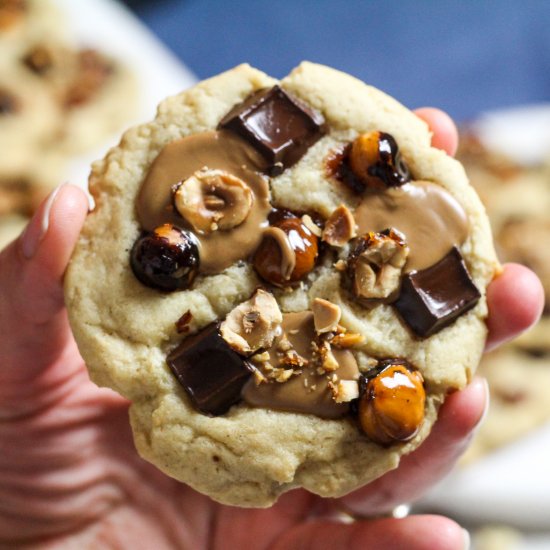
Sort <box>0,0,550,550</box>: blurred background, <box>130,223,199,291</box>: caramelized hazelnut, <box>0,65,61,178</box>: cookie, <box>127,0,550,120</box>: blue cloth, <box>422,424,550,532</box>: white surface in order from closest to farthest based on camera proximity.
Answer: <box>130,223,199,291</box>: caramelized hazelnut, <box>422,424,550,532</box>: white surface, <box>0,0,550,550</box>: blurred background, <box>0,65,61,178</box>: cookie, <box>127,0,550,120</box>: blue cloth

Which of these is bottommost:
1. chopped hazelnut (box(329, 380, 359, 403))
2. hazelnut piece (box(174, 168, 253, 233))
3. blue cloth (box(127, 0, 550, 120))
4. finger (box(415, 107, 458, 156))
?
chopped hazelnut (box(329, 380, 359, 403))

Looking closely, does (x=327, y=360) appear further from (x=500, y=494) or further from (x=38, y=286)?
(x=500, y=494)

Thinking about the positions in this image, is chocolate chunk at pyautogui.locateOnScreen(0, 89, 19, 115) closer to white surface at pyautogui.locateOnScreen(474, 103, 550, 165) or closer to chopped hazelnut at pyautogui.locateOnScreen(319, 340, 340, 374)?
white surface at pyautogui.locateOnScreen(474, 103, 550, 165)

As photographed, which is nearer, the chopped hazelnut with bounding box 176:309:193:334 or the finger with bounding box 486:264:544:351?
the chopped hazelnut with bounding box 176:309:193:334

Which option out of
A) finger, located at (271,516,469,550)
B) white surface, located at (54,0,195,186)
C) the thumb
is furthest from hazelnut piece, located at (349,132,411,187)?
white surface, located at (54,0,195,186)

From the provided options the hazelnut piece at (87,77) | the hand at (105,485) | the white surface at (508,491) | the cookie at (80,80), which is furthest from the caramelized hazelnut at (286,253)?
the hazelnut piece at (87,77)

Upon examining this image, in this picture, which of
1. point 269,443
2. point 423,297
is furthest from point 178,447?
point 423,297
